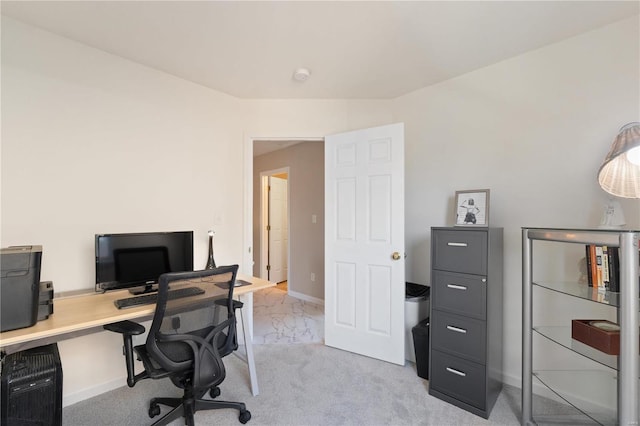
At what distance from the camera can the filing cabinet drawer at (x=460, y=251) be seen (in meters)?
1.91

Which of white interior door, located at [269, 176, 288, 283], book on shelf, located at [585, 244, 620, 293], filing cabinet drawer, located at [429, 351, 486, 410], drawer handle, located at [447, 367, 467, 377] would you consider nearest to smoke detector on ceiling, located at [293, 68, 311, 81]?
book on shelf, located at [585, 244, 620, 293]

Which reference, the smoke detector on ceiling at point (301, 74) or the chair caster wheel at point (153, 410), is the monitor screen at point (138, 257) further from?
the smoke detector on ceiling at point (301, 74)

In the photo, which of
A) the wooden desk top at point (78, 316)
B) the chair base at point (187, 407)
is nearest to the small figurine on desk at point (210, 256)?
the wooden desk top at point (78, 316)

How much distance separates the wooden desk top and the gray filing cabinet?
4.72ft

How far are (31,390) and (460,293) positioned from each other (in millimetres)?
2441

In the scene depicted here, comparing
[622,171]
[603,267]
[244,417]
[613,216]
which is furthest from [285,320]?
[622,171]

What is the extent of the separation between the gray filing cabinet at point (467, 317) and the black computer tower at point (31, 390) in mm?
2236

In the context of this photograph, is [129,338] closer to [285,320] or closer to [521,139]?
[285,320]

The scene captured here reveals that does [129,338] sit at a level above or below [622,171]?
below

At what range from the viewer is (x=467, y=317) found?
6.38ft

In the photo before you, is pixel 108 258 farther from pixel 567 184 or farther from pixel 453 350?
pixel 567 184

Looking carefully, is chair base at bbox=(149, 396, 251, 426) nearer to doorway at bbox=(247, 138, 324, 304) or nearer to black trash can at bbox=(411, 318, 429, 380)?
black trash can at bbox=(411, 318, 429, 380)

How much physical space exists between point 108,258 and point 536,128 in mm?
3103

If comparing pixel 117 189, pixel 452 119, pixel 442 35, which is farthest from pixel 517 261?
pixel 117 189
